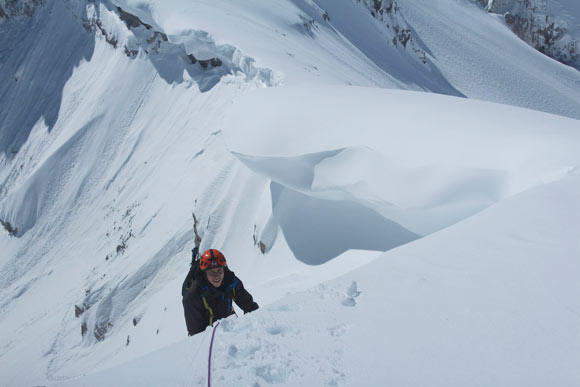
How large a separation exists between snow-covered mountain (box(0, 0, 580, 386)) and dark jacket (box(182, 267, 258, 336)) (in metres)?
0.62

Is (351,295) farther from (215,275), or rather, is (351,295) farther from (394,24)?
(394,24)

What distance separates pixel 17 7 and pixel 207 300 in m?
20.7

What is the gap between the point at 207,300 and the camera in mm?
3516

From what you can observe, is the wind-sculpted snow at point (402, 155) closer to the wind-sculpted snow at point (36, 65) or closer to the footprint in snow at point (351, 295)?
the footprint in snow at point (351, 295)

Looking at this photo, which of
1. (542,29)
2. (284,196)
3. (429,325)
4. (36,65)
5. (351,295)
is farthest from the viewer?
(542,29)

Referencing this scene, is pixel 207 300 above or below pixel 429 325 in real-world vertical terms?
below

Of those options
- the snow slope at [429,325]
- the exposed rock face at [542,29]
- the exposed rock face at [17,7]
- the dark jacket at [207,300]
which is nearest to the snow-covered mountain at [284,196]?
the snow slope at [429,325]

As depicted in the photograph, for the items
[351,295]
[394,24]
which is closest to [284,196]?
[351,295]

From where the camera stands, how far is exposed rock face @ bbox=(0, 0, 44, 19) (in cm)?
1911

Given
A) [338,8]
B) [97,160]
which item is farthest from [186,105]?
[338,8]

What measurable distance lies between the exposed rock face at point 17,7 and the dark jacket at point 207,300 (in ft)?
65.8

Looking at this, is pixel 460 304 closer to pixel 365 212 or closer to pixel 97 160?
pixel 365 212

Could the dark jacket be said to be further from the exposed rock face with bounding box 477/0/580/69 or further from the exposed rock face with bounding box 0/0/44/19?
the exposed rock face with bounding box 477/0/580/69

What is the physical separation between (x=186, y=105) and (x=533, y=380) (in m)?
10.4
